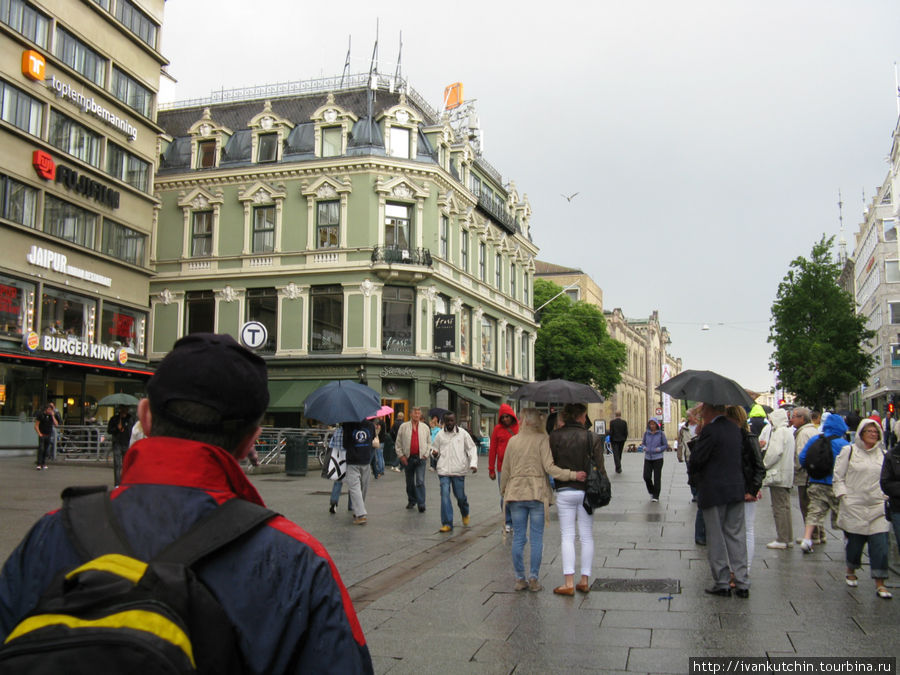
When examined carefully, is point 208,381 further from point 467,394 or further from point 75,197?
point 467,394

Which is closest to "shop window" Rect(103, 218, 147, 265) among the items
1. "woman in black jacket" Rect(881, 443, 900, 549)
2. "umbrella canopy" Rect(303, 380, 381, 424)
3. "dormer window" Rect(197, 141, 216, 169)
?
"dormer window" Rect(197, 141, 216, 169)

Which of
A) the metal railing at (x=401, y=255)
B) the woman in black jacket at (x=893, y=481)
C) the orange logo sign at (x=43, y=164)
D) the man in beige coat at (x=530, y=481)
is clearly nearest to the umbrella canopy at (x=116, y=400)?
the orange logo sign at (x=43, y=164)

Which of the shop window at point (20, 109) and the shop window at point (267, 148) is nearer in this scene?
the shop window at point (20, 109)

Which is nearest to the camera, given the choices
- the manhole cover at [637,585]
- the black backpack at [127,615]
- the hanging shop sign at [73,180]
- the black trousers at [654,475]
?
the black backpack at [127,615]

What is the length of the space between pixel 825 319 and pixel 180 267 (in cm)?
3280

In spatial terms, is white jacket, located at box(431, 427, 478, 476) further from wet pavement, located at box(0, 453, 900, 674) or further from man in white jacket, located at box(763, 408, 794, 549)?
man in white jacket, located at box(763, 408, 794, 549)

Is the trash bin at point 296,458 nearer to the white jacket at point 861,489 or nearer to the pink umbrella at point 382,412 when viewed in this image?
the pink umbrella at point 382,412

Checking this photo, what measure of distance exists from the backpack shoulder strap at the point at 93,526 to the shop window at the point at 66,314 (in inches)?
1230

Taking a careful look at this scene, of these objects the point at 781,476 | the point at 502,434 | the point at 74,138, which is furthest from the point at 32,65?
the point at 781,476

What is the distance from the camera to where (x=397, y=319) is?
37281 mm

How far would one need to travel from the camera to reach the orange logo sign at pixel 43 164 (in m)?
29.1

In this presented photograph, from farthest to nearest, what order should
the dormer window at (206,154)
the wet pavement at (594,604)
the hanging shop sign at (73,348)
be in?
the dormer window at (206,154)
the hanging shop sign at (73,348)
the wet pavement at (594,604)

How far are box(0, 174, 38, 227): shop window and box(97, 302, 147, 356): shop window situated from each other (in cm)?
556

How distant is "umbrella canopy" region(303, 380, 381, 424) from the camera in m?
12.7
